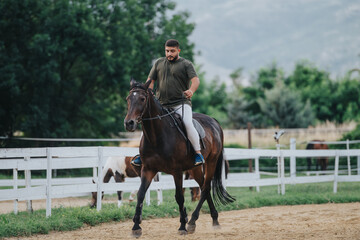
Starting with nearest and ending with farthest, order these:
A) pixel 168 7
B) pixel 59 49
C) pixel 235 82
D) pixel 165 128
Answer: pixel 165 128
pixel 59 49
pixel 168 7
pixel 235 82

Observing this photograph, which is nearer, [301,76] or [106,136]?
[106,136]

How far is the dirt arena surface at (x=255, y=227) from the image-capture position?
22.9 feet

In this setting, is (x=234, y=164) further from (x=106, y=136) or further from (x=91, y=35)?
(x=91, y=35)

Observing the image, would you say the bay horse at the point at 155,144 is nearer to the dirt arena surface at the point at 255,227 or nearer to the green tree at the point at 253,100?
the dirt arena surface at the point at 255,227

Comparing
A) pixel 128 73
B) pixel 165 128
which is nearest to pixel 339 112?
pixel 128 73

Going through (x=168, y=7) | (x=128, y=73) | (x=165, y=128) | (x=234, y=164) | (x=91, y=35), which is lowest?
(x=234, y=164)

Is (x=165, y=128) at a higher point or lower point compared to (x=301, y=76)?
lower

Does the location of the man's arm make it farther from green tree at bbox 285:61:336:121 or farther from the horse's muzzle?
green tree at bbox 285:61:336:121

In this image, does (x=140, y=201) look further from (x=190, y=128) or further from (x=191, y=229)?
(x=190, y=128)

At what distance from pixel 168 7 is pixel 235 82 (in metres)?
39.5

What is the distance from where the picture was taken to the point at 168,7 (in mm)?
33188

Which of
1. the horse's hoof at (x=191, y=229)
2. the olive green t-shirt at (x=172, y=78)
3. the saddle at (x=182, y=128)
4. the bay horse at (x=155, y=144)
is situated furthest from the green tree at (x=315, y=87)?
the bay horse at (x=155, y=144)

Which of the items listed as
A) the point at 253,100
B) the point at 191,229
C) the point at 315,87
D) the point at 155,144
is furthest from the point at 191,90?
the point at 315,87

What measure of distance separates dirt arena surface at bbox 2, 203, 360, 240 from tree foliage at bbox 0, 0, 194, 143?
1452cm
